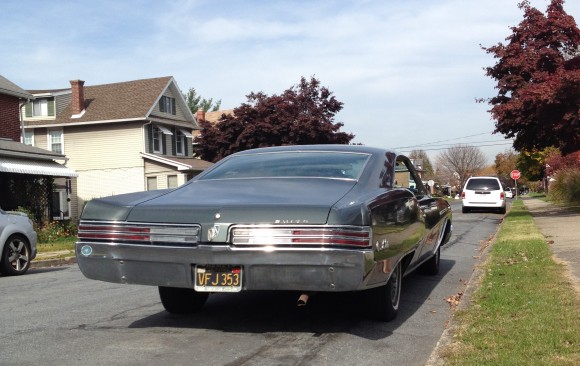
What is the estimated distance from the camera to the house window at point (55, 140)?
117 feet

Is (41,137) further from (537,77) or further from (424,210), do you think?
(424,210)

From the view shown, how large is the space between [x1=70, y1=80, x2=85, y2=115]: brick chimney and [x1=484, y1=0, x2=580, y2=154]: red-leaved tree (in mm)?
23111

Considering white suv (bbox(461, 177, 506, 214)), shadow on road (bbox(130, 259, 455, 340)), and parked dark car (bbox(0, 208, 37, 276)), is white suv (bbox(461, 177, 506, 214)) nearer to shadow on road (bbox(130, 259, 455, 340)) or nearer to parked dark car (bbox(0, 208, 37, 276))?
parked dark car (bbox(0, 208, 37, 276))

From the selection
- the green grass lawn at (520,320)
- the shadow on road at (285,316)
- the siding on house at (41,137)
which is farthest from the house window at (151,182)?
the shadow on road at (285,316)

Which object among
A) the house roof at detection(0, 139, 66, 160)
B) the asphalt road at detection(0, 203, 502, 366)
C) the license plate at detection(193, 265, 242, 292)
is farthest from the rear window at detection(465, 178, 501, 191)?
the license plate at detection(193, 265, 242, 292)

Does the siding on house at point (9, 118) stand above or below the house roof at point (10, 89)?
below

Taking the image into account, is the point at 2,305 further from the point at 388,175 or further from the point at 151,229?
the point at 388,175

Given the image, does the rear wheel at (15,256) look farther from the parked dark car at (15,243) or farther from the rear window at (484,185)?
the rear window at (484,185)

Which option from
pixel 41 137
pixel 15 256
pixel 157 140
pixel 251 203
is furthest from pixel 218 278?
pixel 41 137

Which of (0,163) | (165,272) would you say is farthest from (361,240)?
(0,163)

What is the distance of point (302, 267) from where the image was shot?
449cm

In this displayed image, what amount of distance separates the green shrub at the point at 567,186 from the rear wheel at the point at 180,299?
79.8ft

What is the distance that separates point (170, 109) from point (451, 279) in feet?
101

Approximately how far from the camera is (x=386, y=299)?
18.0 feet
